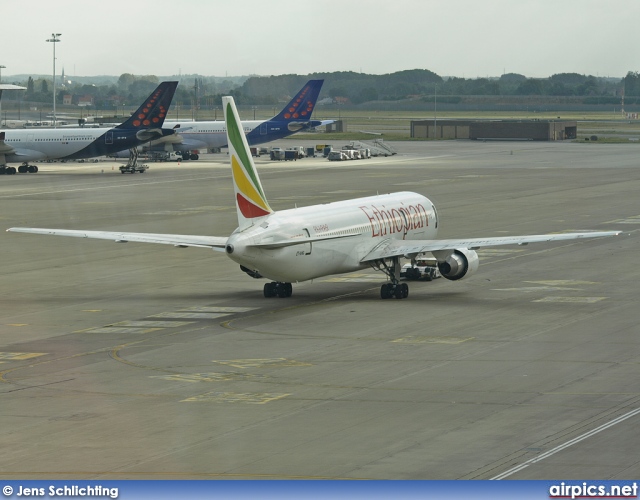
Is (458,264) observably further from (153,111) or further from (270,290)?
(153,111)

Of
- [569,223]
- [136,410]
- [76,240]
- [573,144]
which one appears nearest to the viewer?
[136,410]

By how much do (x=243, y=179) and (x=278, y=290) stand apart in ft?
19.3

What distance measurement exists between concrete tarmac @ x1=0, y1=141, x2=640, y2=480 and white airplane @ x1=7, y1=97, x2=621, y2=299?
1552 mm

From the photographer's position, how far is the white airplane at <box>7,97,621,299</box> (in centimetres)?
4856

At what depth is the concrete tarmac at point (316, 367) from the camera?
28.8 metres

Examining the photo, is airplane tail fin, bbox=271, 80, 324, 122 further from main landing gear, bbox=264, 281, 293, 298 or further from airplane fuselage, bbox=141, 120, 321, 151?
main landing gear, bbox=264, 281, 293, 298

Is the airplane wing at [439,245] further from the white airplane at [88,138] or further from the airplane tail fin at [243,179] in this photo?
the white airplane at [88,138]

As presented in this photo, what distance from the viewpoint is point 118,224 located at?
84875 millimetres

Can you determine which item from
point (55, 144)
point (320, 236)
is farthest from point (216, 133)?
point (320, 236)

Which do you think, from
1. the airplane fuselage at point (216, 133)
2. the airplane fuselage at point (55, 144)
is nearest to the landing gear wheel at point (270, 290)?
the airplane fuselage at point (55, 144)

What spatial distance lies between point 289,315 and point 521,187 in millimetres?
66988

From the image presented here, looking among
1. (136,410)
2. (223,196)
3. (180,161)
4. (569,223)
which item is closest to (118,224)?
(223,196)

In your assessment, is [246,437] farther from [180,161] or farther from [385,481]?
[180,161]

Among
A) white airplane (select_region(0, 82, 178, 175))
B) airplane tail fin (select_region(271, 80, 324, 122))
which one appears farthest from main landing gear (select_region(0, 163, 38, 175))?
airplane tail fin (select_region(271, 80, 324, 122))
